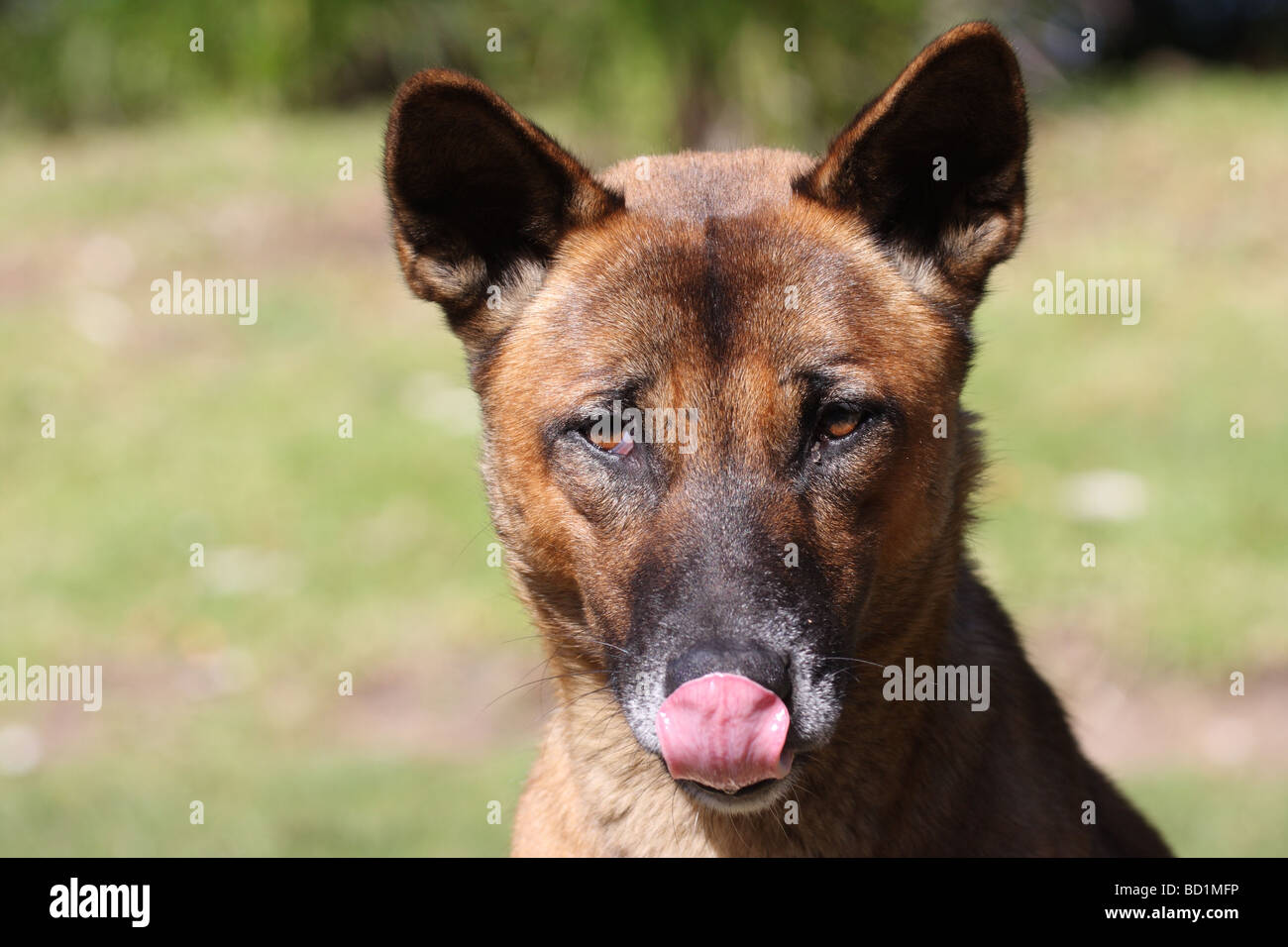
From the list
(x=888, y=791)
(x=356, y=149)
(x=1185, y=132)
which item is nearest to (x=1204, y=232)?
(x=1185, y=132)

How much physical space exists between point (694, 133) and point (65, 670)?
6900mm

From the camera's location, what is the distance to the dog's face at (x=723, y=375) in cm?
323

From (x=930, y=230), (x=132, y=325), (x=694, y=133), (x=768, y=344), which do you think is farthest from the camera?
(x=694, y=133)

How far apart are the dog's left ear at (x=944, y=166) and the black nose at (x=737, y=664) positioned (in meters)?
1.13

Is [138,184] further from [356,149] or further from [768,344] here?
[768,344]

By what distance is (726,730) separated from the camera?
306 centimetres

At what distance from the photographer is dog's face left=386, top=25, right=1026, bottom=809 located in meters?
3.23

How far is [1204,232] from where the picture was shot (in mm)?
11922

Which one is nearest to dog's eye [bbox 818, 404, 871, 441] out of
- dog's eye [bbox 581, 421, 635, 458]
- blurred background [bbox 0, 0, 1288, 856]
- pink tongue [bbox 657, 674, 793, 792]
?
dog's eye [bbox 581, 421, 635, 458]

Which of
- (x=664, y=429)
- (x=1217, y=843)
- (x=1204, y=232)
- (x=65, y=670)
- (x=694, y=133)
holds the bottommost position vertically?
(x=1217, y=843)

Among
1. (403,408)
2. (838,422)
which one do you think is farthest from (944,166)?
(403,408)

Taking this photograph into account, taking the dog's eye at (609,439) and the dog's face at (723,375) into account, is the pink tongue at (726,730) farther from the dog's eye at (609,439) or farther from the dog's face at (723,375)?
the dog's eye at (609,439)

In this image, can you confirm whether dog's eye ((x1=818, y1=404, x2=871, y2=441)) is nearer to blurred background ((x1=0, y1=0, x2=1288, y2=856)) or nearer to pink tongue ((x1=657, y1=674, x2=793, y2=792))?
pink tongue ((x1=657, y1=674, x2=793, y2=792))

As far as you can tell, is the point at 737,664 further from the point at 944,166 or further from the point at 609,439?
the point at 944,166
